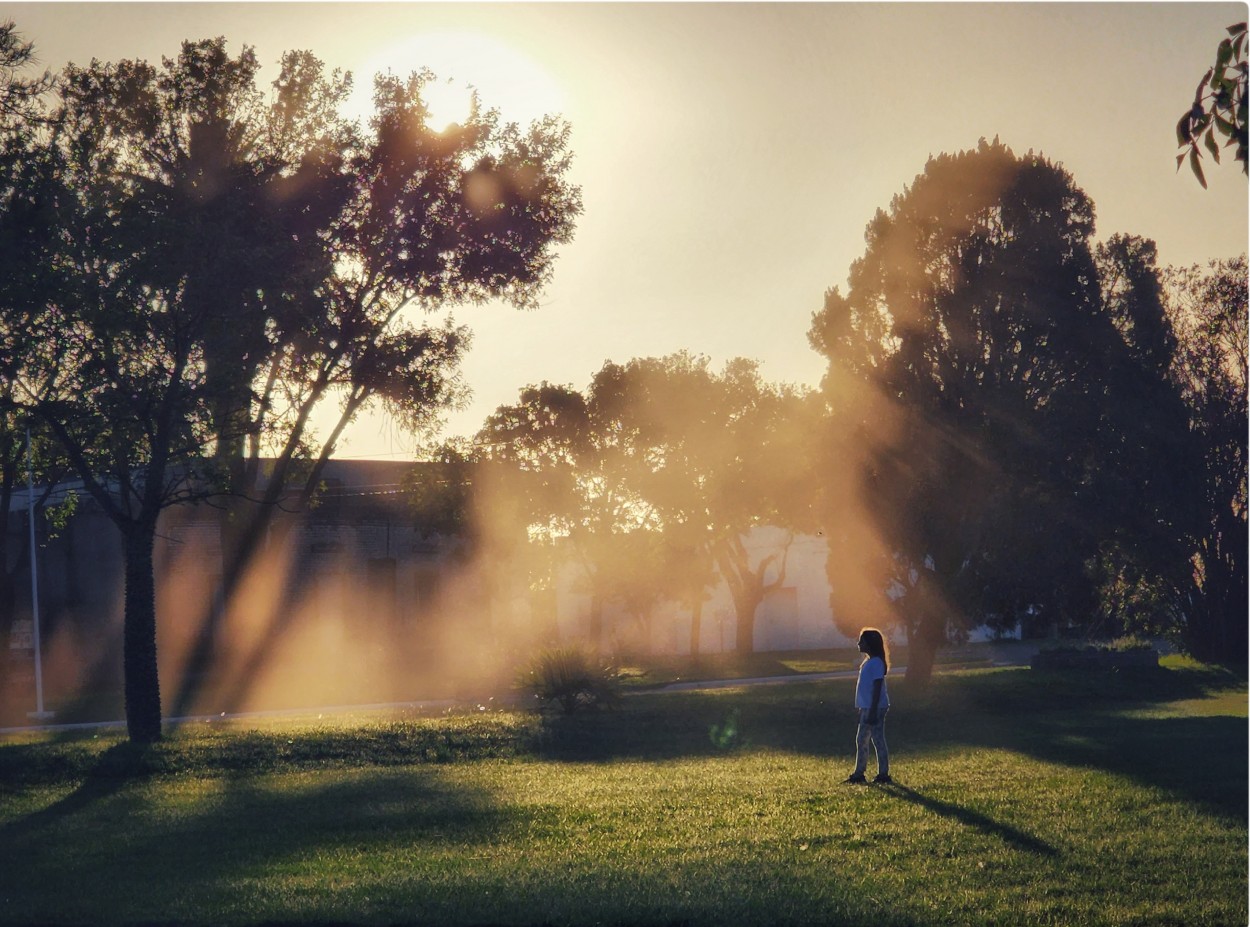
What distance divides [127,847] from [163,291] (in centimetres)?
1032

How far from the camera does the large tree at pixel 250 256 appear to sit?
1970cm

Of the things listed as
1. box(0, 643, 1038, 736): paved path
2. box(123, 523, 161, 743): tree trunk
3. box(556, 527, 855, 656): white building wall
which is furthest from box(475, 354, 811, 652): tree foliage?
box(123, 523, 161, 743): tree trunk

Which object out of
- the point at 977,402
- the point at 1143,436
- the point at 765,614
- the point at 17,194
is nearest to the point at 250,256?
the point at 17,194

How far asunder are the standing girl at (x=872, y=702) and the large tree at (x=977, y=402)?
15489mm

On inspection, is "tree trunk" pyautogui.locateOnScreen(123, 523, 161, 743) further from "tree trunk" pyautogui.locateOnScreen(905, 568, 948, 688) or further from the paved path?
"tree trunk" pyautogui.locateOnScreen(905, 568, 948, 688)

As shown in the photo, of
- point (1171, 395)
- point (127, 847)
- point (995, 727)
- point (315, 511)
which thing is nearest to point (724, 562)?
point (315, 511)

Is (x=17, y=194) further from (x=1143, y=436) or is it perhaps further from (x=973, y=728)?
(x=1143, y=436)

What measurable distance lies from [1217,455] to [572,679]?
21917 mm

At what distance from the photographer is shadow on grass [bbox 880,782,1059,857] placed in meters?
11.0

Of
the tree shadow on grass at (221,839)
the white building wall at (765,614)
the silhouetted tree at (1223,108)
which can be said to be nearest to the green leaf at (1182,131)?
the silhouetted tree at (1223,108)

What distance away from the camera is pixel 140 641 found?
70.2ft

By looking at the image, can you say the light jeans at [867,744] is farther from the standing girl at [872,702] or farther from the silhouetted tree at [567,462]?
the silhouetted tree at [567,462]

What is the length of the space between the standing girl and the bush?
9.61 meters

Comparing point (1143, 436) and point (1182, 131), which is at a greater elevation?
Result: point (1143, 436)
